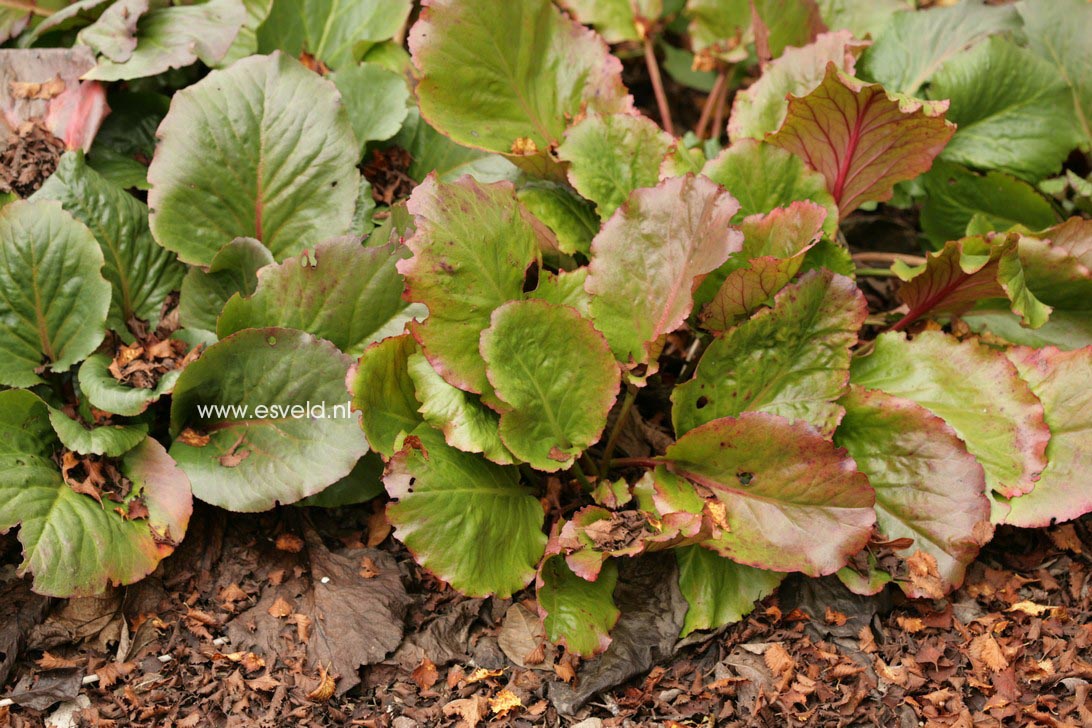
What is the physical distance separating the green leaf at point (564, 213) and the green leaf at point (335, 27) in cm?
68

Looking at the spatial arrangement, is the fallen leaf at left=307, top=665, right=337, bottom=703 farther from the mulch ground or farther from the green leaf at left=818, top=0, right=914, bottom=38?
the green leaf at left=818, top=0, right=914, bottom=38

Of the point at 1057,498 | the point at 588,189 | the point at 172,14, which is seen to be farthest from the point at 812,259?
the point at 172,14

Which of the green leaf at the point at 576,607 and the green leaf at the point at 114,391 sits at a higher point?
the green leaf at the point at 114,391

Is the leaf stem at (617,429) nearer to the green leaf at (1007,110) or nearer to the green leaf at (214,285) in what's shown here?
the green leaf at (214,285)

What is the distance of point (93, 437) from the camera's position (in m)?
1.82

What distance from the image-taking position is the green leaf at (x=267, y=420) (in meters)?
1.87

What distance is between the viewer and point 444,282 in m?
1.79

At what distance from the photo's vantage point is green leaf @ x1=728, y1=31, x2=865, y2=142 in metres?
2.22

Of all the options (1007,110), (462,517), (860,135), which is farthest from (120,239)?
(1007,110)

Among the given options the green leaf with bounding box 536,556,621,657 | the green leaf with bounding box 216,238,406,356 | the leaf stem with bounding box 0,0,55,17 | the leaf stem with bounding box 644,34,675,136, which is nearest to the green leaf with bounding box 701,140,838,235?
the leaf stem with bounding box 644,34,675,136

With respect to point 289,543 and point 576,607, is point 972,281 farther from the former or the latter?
point 289,543

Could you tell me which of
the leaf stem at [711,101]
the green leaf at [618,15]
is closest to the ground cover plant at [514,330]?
the leaf stem at [711,101]

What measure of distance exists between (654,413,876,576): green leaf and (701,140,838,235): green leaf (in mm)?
521

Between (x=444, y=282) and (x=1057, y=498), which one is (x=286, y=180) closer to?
(x=444, y=282)
